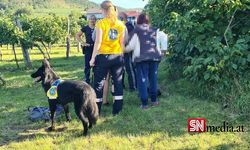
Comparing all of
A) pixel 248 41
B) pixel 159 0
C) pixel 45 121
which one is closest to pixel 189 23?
pixel 248 41

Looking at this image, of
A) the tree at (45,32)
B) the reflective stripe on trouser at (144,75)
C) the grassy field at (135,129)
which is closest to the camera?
the grassy field at (135,129)

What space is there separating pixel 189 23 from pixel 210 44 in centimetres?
65

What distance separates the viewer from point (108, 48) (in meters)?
7.12

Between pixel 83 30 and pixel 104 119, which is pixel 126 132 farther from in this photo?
pixel 83 30

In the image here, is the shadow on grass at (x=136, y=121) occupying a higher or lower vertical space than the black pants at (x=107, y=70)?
lower

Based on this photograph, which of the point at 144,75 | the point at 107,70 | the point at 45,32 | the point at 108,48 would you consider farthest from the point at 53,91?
the point at 45,32

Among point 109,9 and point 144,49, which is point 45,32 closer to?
point 144,49

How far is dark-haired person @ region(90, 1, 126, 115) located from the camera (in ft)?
22.9

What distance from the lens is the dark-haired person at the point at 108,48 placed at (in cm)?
698

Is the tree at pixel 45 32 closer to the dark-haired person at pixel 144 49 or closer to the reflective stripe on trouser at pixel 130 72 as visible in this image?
the reflective stripe on trouser at pixel 130 72

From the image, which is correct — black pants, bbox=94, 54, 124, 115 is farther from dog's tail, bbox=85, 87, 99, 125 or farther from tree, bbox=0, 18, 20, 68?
tree, bbox=0, 18, 20, 68

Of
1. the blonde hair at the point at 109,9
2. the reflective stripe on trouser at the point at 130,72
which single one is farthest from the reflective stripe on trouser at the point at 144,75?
the reflective stripe on trouser at the point at 130,72

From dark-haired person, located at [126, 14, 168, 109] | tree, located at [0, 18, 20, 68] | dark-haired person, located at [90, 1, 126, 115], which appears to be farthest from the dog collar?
tree, located at [0, 18, 20, 68]

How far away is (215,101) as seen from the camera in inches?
318
